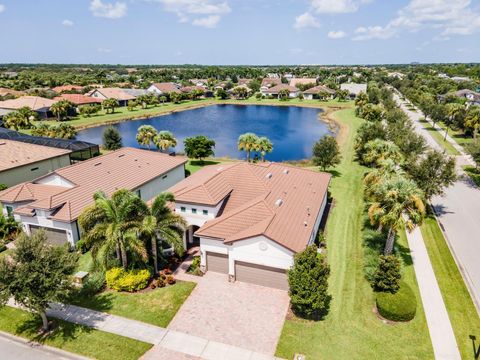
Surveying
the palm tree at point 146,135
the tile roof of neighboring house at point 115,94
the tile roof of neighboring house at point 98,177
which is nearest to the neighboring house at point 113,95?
the tile roof of neighboring house at point 115,94

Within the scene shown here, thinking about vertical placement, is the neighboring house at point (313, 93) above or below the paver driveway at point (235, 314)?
above

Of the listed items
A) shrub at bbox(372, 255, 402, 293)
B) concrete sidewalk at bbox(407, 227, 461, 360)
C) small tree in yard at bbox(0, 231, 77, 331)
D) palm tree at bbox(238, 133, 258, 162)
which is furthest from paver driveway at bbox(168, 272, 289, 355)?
palm tree at bbox(238, 133, 258, 162)

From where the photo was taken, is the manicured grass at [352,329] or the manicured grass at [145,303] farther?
the manicured grass at [145,303]

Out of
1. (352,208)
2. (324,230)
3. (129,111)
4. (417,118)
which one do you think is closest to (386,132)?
(352,208)

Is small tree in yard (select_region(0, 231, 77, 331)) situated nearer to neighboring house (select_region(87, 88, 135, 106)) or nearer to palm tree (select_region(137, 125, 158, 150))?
palm tree (select_region(137, 125, 158, 150))

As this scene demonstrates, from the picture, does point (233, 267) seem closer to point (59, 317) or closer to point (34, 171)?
point (59, 317)

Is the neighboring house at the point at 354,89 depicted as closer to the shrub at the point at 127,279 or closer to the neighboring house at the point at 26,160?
the neighboring house at the point at 26,160

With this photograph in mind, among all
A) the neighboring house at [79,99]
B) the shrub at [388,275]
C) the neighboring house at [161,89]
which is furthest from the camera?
the neighboring house at [161,89]

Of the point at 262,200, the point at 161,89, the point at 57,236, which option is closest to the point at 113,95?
the point at 161,89

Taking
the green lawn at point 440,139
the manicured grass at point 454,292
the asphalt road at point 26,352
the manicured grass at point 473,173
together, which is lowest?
the asphalt road at point 26,352
